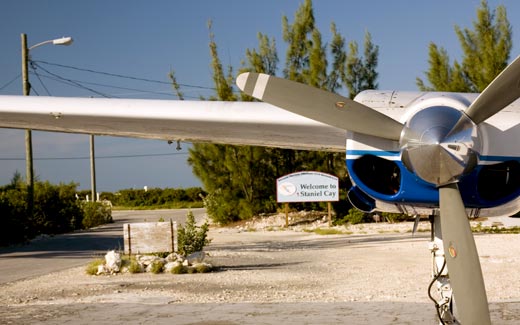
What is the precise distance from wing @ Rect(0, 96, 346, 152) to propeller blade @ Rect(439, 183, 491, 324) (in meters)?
1.44

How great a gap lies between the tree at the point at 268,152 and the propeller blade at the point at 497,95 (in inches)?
956

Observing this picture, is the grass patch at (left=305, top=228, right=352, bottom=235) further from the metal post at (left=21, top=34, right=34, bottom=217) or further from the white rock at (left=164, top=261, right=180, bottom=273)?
the white rock at (left=164, top=261, right=180, bottom=273)

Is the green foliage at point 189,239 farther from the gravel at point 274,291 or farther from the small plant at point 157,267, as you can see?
the small plant at point 157,267

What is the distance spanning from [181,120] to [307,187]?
21.0 meters

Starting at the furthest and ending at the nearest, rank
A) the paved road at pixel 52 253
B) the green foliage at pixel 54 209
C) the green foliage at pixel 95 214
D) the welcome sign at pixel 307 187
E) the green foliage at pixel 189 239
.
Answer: the green foliage at pixel 95 214, the welcome sign at pixel 307 187, the green foliage at pixel 54 209, the paved road at pixel 52 253, the green foliage at pixel 189 239

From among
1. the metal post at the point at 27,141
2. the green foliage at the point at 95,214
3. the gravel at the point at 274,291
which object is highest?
the metal post at the point at 27,141

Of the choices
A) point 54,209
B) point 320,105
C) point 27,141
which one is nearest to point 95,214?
point 54,209

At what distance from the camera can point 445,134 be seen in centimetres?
551

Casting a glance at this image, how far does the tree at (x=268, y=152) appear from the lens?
3023 cm

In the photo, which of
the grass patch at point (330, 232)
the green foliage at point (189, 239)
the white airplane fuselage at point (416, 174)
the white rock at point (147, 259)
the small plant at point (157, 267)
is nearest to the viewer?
the white airplane fuselage at point (416, 174)

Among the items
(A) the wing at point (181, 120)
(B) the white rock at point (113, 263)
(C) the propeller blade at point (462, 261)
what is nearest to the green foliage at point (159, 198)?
(B) the white rock at point (113, 263)

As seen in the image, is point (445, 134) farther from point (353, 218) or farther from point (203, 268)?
point (353, 218)

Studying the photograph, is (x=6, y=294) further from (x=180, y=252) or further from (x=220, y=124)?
(x=220, y=124)

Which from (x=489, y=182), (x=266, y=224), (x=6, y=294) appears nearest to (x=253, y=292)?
(x=6, y=294)
